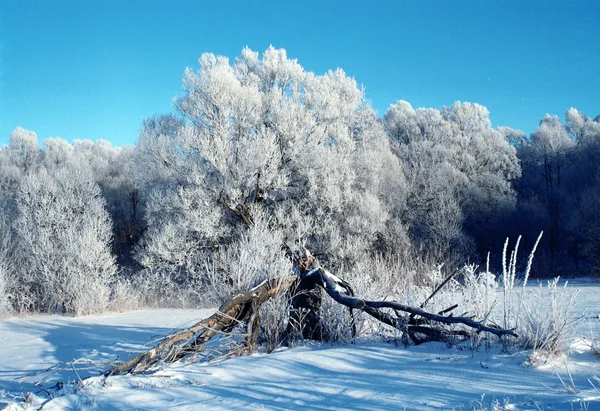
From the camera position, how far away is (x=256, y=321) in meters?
5.01

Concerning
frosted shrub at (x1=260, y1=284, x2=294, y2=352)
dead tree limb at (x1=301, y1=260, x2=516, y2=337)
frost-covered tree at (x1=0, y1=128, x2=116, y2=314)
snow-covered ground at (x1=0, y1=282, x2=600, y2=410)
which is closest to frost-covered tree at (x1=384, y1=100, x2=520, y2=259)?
dead tree limb at (x1=301, y1=260, x2=516, y2=337)

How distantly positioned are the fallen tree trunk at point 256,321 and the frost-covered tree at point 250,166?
1066 centimetres

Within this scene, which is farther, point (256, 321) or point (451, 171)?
point (451, 171)

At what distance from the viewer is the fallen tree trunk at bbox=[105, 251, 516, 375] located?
4105 millimetres

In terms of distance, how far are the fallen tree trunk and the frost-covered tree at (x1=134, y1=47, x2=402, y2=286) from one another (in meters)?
10.7

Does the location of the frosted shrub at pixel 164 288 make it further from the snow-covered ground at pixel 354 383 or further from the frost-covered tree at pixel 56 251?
the snow-covered ground at pixel 354 383

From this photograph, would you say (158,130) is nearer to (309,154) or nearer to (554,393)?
(309,154)

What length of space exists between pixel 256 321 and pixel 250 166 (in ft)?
36.3

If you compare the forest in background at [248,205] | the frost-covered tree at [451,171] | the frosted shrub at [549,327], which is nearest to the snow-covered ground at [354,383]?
the frosted shrub at [549,327]

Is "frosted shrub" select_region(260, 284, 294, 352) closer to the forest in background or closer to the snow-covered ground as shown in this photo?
the snow-covered ground

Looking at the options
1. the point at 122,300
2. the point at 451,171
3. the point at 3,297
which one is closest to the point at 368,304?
the point at 122,300

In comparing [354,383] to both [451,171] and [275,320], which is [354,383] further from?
[451,171]

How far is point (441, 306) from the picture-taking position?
573 cm

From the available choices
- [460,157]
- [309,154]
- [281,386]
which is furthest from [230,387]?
[460,157]
